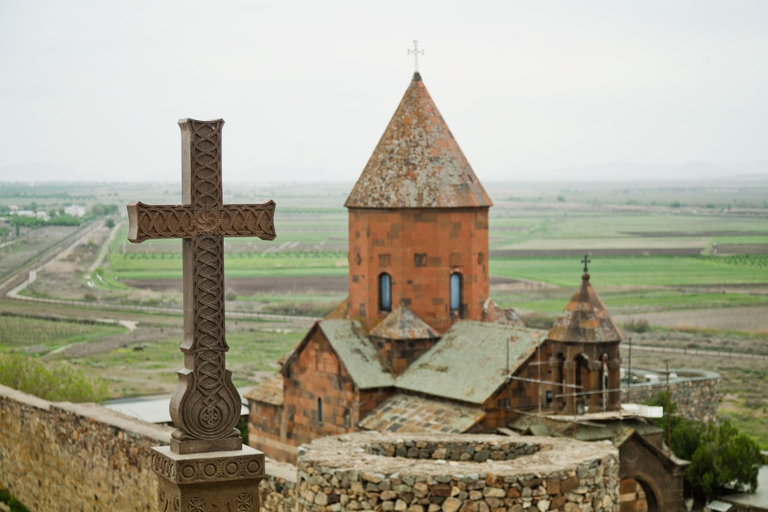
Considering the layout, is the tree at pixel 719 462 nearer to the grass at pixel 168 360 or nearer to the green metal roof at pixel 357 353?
the green metal roof at pixel 357 353

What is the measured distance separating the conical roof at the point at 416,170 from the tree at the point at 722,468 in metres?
5.02

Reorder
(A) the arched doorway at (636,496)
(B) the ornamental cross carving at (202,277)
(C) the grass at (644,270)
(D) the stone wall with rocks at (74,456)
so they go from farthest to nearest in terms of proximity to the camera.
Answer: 1. (C) the grass at (644,270)
2. (A) the arched doorway at (636,496)
3. (D) the stone wall with rocks at (74,456)
4. (B) the ornamental cross carving at (202,277)

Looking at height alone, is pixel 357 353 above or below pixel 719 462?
above

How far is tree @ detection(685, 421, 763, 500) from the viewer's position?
18.1 meters

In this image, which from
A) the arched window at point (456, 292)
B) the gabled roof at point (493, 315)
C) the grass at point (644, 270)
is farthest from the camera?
the grass at point (644, 270)

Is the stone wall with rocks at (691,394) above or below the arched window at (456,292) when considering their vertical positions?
below

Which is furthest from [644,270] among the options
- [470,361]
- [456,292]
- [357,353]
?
[470,361]

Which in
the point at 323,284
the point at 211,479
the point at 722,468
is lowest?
the point at 323,284

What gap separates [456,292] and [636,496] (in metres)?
4.37

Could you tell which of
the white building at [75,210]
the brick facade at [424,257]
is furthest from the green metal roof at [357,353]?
the white building at [75,210]

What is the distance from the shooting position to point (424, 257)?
18609mm

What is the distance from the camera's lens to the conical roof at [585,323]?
15945 millimetres

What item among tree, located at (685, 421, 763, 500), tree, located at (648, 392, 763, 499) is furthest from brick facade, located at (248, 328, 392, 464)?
tree, located at (685, 421, 763, 500)

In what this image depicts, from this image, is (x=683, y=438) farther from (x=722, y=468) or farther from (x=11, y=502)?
(x=11, y=502)
